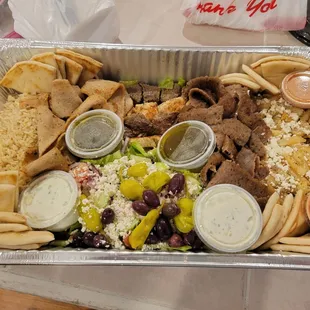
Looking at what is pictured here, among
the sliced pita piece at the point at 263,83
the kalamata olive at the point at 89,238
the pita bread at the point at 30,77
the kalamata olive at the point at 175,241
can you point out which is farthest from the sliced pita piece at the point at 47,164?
the sliced pita piece at the point at 263,83

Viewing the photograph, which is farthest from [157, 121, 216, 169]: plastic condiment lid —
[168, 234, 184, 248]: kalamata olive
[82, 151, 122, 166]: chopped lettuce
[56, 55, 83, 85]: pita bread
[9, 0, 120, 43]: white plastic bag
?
[9, 0, 120, 43]: white plastic bag

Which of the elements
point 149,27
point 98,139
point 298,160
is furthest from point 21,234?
point 149,27

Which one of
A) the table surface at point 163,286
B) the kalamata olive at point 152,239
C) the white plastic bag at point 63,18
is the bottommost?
the table surface at point 163,286

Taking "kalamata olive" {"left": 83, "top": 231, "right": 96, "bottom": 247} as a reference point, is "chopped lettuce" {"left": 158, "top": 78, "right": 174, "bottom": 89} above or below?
above

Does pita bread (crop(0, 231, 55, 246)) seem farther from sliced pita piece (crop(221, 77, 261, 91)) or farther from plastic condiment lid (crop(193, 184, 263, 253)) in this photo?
sliced pita piece (crop(221, 77, 261, 91))

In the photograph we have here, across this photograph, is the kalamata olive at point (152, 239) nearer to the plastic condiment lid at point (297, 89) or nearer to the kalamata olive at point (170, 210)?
the kalamata olive at point (170, 210)

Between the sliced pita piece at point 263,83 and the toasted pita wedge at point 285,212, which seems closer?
the toasted pita wedge at point 285,212
